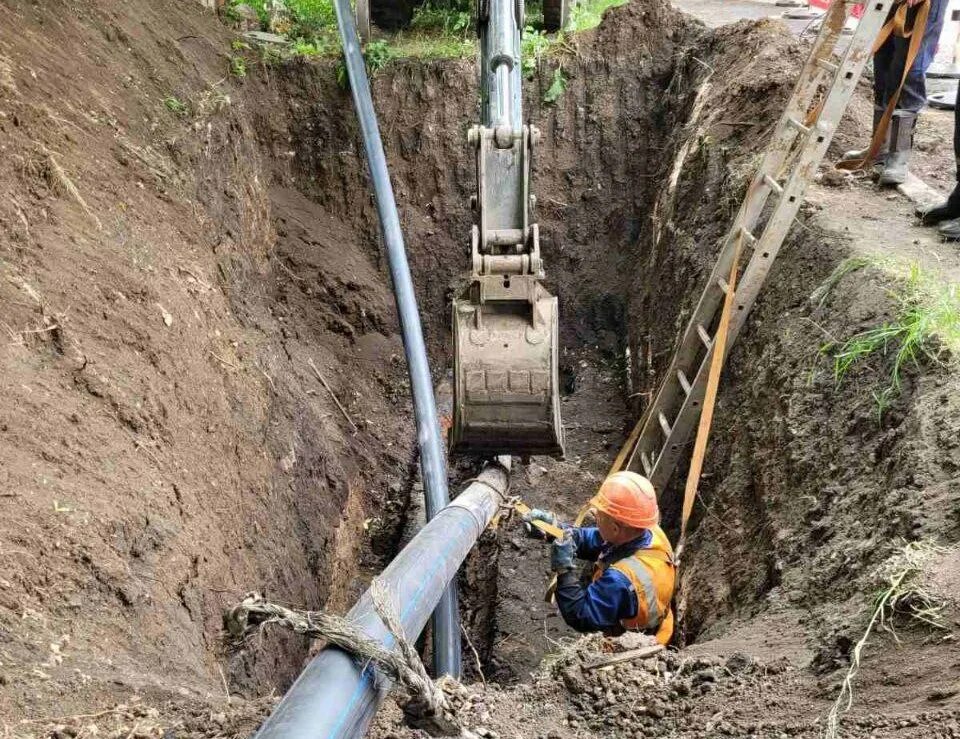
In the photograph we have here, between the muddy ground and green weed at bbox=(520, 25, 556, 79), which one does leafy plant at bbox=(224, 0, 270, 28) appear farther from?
green weed at bbox=(520, 25, 556, 79)

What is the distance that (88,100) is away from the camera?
5.69m

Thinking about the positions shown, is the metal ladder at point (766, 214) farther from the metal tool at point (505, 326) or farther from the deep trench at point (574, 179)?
the deep trench at point (574, 179)

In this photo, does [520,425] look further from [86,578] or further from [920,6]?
[920,6]

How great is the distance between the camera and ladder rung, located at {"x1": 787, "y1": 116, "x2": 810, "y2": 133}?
504 centimetres

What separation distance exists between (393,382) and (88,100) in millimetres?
3526

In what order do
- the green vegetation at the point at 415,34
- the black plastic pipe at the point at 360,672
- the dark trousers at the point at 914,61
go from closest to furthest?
the black plastic pipe at the point at 360,672
the dark trousers at the point at 914,61
the green vegetation at the point at 415,34

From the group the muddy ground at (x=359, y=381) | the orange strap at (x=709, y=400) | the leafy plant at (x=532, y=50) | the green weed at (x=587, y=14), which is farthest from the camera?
the green weed at (x=587, y=14)

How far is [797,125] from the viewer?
5176mm

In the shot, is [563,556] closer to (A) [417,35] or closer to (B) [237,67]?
(B) [237,67]

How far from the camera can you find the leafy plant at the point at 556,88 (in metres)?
9.22

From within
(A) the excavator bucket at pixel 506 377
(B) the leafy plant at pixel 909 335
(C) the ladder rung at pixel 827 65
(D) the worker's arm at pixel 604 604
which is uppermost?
(C) the ladder rung at pixel 827 65

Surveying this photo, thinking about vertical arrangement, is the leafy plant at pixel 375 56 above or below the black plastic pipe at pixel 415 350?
above

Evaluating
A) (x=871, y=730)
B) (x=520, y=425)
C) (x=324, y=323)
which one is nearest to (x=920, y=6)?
(x=520, y=425)

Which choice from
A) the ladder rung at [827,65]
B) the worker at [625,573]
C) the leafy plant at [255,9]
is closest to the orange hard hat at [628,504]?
the worker at [625,573]
